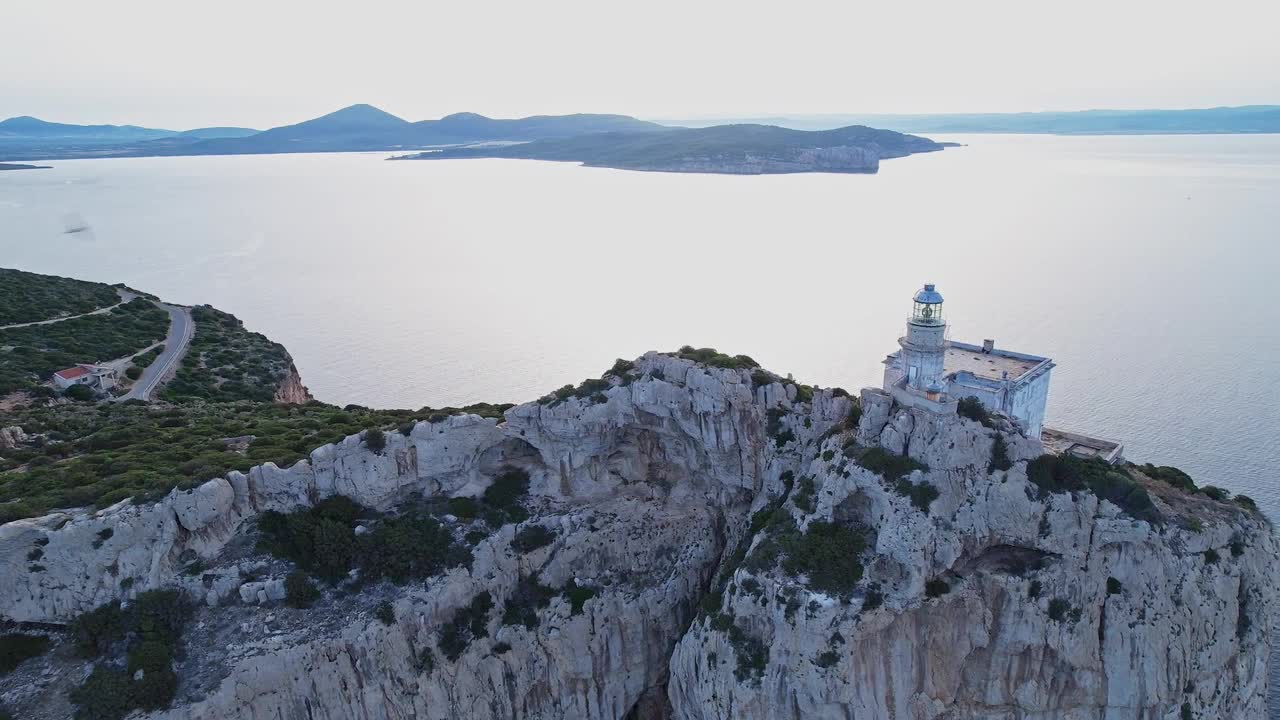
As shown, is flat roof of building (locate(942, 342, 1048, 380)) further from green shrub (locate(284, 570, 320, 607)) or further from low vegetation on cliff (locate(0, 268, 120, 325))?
low vegetation on cliff (locate(0, 268, 120, 325))

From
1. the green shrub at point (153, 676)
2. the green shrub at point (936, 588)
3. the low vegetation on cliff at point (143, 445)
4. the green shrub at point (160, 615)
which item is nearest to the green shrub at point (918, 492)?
the green shrub at point (936, 588)

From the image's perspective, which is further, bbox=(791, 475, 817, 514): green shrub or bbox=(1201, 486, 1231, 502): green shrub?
bbox=(791, 475, 817, 514): green shrub

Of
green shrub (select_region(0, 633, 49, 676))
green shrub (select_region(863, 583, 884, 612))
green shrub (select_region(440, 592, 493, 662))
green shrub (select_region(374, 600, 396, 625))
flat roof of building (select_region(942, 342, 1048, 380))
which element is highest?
flat roof of building (select_region(942, 342, 1048, 380))

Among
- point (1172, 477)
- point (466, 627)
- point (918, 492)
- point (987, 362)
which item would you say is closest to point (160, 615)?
point (466, 627)

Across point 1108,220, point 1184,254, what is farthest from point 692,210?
point 1184,254

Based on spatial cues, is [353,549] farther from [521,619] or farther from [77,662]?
[77,662]

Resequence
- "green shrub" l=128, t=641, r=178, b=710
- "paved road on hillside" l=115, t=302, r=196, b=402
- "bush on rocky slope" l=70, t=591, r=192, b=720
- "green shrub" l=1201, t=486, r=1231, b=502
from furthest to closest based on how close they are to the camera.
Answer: "paved road on hillside" l=115, t=302, r=196, b=402 < "green shrub" l=1201, t=486, r=1231, b=502 < "green shrub" l=128, t=641, r=178, b=710 < "bush on rocky slope" l=70, t=591, r=192, b=720

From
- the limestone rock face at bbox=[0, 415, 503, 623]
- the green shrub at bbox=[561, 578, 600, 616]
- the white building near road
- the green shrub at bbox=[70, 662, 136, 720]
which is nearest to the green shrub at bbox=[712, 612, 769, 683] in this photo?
the green shrub at bbox=[561, 578, 600, 616]
